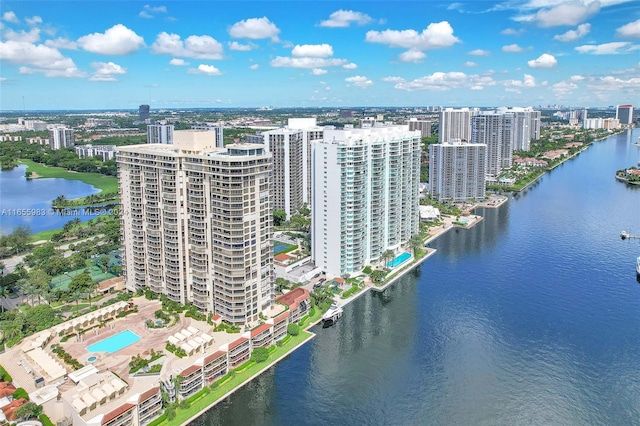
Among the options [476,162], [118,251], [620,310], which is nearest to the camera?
[620,310]

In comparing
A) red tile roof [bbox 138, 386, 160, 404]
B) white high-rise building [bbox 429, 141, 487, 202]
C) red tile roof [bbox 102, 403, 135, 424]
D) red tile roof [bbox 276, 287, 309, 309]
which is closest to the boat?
red tile roof [bbox 276, 287, 309, 309]

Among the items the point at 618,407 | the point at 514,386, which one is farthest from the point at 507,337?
the point at 618,407

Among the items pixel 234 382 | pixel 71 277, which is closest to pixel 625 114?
pixel 71 277

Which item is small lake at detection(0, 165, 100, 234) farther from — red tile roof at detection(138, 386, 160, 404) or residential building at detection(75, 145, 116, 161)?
red tile roof at detection(138, 386, 160, 404)

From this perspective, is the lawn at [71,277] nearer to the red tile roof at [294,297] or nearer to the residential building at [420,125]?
the red tile roof at [294,297]

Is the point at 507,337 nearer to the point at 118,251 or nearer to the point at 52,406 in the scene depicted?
the point at 52,406

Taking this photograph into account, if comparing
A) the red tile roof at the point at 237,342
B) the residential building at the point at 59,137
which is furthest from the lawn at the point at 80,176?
the red tile roof at the point at 237,342
